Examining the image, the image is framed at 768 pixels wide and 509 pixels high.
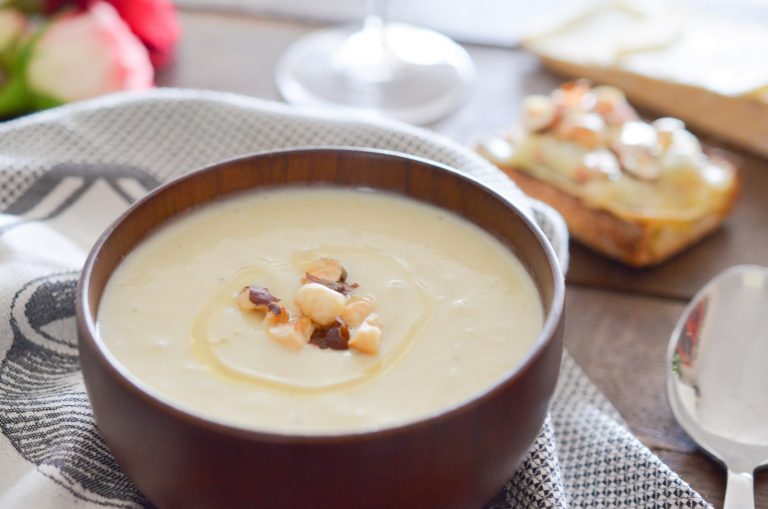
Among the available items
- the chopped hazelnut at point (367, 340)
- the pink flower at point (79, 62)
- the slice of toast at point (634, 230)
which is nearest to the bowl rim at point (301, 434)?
the chopped hazelnut at point (367, 340)

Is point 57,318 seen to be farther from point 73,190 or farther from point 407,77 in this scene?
point 407,77

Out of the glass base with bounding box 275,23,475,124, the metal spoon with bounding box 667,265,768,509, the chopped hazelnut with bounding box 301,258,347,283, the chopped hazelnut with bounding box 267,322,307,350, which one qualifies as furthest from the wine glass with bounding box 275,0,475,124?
the chopped hazelnut with bounding box 267,322,307,350

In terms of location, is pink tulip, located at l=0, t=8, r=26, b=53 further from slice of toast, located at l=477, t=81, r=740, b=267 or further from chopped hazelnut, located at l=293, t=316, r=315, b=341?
chopped hazelnut, located at l=293, t=316, r=315, b=341

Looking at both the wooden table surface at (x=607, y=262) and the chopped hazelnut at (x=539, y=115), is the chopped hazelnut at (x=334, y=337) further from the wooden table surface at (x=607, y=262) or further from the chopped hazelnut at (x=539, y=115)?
the chopped hazelnut at (x=539, y=115)

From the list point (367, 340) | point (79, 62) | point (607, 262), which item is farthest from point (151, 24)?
point (367, 340)

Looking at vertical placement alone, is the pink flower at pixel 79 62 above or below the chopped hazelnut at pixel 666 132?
above

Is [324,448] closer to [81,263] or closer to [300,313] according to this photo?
[300,313]
